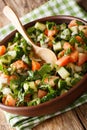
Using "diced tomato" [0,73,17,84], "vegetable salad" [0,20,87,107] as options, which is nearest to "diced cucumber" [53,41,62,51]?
"vegetable salad" [0,20,87,107]

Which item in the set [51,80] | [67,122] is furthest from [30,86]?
[67,122]

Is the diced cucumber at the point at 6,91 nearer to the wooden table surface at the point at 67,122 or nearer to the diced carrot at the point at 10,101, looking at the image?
the diced carrot at the point at 10,101

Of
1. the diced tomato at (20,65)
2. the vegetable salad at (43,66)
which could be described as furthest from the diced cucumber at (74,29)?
the diced tomato at (20,65)

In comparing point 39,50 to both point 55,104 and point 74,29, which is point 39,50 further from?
point 55,104

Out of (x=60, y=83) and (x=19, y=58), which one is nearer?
(x=60, y=83)

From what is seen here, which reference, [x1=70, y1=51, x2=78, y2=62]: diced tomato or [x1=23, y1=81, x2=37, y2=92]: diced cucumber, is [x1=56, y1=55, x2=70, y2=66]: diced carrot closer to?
[x1=70, y1=51, x2=78, y2=62]: diced tomato

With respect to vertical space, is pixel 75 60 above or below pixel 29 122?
above

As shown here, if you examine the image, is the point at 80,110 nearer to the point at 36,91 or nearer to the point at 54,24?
the point at 36,91

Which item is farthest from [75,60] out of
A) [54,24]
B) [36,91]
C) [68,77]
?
[54,24]
